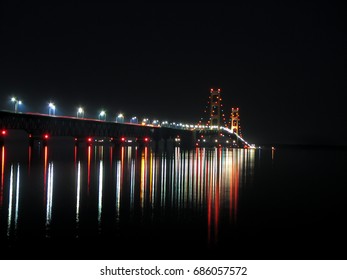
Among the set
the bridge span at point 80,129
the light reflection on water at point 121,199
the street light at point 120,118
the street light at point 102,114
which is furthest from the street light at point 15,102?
the light reflection on water at point 121,199

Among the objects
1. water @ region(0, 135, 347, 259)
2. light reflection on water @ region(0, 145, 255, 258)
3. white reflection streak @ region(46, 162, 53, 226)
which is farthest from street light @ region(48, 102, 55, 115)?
water @ region(0, 135, 347, 259)

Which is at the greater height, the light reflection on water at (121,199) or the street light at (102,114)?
the street light at (102,114)

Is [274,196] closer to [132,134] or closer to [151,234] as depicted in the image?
[151,234]

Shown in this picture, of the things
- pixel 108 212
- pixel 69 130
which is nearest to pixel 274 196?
pixel 108 212

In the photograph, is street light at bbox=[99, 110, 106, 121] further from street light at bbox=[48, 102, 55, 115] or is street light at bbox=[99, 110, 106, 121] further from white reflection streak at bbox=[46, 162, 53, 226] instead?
white reflection streak at bbox=[46, 162, 53, 226]

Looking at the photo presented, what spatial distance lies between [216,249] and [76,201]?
9294 millimetres

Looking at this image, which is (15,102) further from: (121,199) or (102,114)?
(121,199)

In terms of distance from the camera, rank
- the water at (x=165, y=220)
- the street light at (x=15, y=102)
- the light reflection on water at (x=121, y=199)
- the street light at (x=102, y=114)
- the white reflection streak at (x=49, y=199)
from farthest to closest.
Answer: the street light at (x=102, y=114), the street light at (x=15, y=102), the white reflection streak at (x=49, y=199), the light reflection on water at (x=121, y=199), the water at (x=165, y=220)

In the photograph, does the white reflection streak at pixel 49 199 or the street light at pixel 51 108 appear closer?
the white reflection streak at pixel 49 199

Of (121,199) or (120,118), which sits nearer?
(121,199)

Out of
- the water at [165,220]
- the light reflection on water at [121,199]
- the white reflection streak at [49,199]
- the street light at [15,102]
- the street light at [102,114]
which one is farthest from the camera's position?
the street light at [102,114]

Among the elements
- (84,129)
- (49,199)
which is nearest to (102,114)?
(84,129)

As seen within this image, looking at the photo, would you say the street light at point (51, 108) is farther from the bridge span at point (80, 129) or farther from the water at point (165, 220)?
the water at point (165, 220)

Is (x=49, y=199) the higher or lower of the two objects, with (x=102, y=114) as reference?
lower
